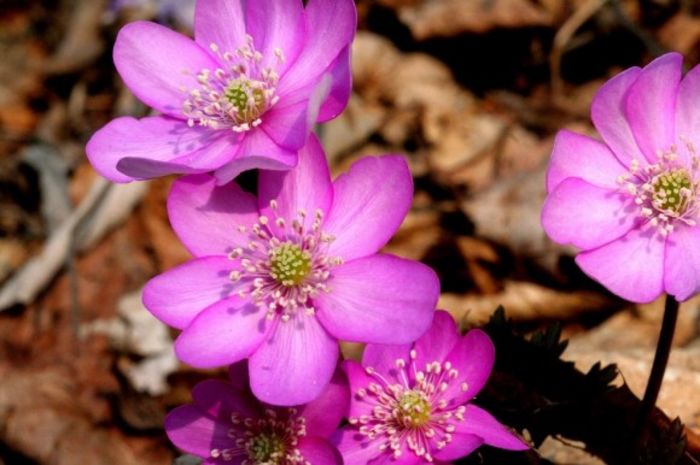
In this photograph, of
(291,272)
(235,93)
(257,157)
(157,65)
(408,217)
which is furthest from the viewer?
(408,217)

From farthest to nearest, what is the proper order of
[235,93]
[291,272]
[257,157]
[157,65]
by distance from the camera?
[157,65] < [235,93] < [291,272] < [257,157]

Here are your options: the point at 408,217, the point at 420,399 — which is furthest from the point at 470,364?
the point at 408,217

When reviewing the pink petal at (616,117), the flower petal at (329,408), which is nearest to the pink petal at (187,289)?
the flower petal at (329,408)

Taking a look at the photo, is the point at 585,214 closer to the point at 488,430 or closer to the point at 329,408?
the point at 488,430

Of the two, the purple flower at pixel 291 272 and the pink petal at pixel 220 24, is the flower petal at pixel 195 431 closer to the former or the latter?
the purple flower at pixel 291 272

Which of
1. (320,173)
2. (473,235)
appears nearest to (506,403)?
(320,173)
